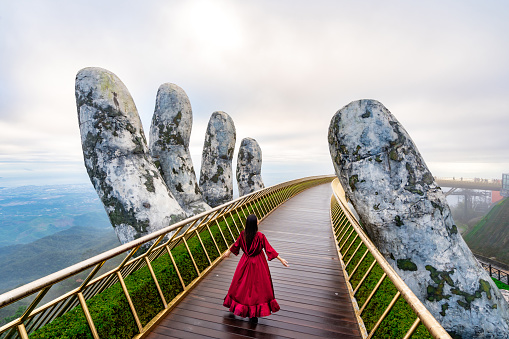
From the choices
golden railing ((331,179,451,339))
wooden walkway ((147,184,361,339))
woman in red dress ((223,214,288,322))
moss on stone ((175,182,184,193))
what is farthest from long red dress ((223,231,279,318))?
moss on stone ((175,182,184,193))

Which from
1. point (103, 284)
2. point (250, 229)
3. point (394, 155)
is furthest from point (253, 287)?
point (394, 155)

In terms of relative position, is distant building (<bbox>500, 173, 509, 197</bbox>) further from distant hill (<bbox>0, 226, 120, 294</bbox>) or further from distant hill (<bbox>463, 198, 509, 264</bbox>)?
distant hill (<bbox>0, 226, 120, 294</bbox>)

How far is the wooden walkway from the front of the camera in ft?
11.1

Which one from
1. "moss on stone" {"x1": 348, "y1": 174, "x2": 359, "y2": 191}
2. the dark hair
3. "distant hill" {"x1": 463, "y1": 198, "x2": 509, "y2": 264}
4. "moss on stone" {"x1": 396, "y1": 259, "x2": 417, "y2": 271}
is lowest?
"distant hill" {"x1": 463, "y1": 198, "x2": 509, "y2": 264}

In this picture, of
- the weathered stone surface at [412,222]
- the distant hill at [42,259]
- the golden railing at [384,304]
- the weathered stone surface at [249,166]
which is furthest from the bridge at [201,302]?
the distant hill at [42,259]

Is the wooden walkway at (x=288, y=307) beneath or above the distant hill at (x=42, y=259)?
above

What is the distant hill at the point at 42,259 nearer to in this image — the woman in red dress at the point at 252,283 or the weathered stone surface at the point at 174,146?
the weathered stone surface at the point at 174,146

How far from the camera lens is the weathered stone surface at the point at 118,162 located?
8305mm

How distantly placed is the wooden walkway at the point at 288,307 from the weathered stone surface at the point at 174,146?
715 centimetres

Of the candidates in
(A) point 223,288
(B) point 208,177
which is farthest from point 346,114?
(B) point 208,177

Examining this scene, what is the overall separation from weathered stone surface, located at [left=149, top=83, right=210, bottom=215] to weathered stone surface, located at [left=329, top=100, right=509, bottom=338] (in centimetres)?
789

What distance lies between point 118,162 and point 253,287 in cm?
707

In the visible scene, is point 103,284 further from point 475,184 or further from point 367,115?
point 475,184

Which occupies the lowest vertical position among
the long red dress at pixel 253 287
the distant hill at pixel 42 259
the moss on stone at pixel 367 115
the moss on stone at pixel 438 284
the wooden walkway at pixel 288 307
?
the distant hill at pixel 42 259
